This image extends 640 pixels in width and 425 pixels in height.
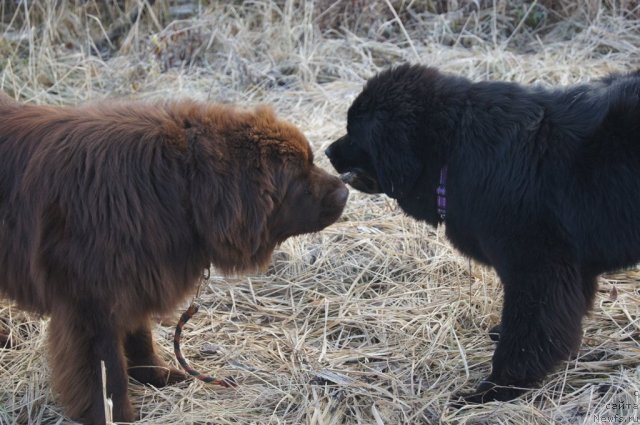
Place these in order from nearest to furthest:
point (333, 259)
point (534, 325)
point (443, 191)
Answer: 1. point (534, 325)
2. point (443, 191)
3. point (333, 259)

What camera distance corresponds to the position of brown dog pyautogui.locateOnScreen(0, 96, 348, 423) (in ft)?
10.6

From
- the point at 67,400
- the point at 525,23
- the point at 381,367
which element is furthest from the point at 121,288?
the point at 525,23

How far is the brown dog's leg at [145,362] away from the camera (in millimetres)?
3850

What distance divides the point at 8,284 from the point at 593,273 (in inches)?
104

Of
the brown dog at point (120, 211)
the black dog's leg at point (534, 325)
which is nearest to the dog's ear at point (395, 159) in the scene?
the brown dog at point (120, 211)

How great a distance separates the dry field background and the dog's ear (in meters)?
0.88

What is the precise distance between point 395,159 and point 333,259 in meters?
1.39

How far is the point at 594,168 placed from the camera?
3547 millimetres

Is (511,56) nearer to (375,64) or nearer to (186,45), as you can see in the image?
(375,64)

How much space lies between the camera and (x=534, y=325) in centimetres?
356

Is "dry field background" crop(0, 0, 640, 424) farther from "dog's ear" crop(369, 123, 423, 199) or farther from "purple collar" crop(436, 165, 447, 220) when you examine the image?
"dog's ear" crop(369, 123, 423, 199)

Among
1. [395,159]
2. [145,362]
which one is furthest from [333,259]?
[145,362]

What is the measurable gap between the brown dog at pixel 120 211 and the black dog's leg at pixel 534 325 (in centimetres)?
109

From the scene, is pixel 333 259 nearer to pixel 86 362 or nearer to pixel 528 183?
pixel 528 183
